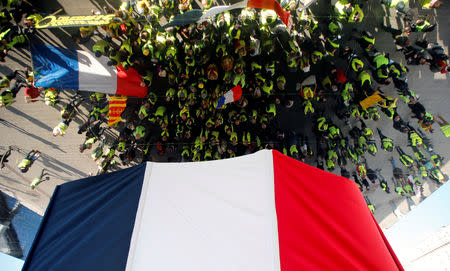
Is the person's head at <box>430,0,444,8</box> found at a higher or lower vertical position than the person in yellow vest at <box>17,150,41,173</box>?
higher

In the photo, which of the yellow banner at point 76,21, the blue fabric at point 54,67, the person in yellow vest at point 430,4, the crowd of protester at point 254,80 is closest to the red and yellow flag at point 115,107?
the crowd of protester at point 254,80

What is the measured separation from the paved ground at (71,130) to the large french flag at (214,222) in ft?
17.0

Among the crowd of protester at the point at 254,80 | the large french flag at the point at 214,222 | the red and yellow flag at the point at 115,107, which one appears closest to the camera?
the large french flag at the point at 214,222

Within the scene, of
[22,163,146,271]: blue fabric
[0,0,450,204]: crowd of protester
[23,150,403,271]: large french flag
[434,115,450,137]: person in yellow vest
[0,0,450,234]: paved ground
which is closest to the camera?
[23,150,403,271]: large french flag

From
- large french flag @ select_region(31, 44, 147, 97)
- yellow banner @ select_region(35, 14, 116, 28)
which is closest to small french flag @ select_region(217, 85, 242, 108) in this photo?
large french flag @ select_region(31, 44, 147, 97)

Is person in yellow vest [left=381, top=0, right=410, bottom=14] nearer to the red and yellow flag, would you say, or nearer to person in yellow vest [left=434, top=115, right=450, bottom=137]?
person in yellow vest [left=434, top=115, right=450, bottom=137]

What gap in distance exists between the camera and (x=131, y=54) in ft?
18.7

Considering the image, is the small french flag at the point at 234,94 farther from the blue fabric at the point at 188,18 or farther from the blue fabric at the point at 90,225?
the blue fabric at the point at 90,225

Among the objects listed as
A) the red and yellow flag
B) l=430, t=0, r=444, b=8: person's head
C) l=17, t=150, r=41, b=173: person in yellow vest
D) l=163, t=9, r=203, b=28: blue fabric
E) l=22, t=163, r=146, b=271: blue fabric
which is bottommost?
l=22, t=163, r=146, b=271: blue fabric

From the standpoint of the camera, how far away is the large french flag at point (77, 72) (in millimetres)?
5699

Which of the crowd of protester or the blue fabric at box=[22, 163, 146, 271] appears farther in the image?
the crowd of protester

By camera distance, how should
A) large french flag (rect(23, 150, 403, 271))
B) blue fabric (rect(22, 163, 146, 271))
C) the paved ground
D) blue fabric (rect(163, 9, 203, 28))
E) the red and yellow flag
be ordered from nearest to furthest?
large french flag (rect(23, 150, 403, 271))
blue fabric (rect(22, 163, 146, 271))
blue fabric (rect(163, 9, 203, 28))
the red and yellow flag
the paved ground

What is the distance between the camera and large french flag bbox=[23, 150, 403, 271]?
1.73 m

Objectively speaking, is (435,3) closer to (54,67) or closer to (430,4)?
(430,4)
